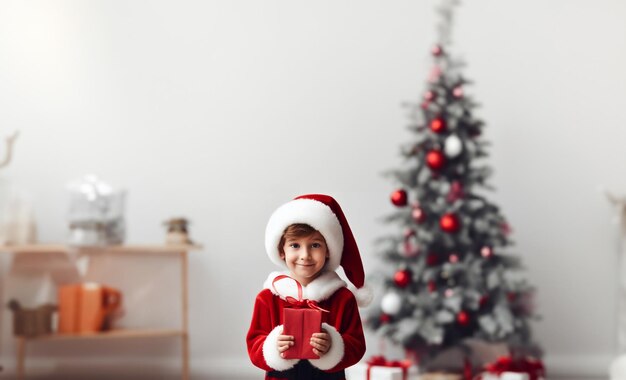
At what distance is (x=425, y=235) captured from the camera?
4137 millimetres

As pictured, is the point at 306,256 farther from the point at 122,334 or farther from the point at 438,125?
the point at 122,334

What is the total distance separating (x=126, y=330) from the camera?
15.3ft

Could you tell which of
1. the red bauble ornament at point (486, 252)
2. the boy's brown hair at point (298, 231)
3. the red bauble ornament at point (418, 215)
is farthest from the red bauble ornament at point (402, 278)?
the boy's brown hair at point (298, 231)

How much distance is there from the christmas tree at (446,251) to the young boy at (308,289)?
2.13 metres

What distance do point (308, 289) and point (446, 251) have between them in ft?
7.76

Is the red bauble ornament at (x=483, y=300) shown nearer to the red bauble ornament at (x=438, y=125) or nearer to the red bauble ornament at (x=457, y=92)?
the red bauble ornament at (x=438, y=125)

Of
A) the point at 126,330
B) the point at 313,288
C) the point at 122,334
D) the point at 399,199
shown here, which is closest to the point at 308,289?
the point at 313,288

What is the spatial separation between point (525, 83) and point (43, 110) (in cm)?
281

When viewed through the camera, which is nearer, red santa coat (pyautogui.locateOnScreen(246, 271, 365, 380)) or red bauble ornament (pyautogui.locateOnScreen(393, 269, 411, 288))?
red santa coat (pyautogui.locateOnScreen(246, 271, 365, 380))

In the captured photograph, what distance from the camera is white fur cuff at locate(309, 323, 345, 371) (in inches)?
74.4

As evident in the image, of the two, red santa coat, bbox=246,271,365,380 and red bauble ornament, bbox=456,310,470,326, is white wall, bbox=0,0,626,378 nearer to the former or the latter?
red bauble ornament, bbox=456,310,470,326

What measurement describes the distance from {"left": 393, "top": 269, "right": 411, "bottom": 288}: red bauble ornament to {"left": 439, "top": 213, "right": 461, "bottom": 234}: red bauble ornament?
28 centimetres

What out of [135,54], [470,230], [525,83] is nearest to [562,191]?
[525,83]

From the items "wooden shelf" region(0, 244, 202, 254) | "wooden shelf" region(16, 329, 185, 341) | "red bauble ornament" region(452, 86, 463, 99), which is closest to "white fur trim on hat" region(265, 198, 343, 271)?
"red bauble ornament" region(452, 86, 463, 99)
